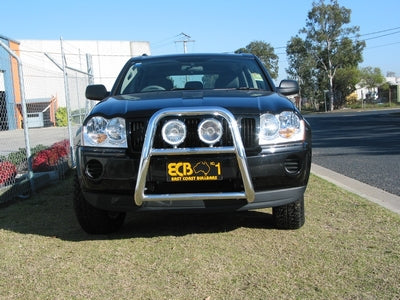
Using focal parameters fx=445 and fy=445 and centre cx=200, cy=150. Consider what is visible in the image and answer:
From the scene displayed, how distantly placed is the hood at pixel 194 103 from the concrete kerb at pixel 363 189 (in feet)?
6.25

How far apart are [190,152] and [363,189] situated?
3.29 metres

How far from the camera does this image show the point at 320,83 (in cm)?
5912

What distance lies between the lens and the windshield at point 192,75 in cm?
455

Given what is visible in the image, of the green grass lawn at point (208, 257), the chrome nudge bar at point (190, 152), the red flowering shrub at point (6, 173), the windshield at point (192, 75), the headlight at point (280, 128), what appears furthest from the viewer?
the red flowering shrub at point (6, 173)

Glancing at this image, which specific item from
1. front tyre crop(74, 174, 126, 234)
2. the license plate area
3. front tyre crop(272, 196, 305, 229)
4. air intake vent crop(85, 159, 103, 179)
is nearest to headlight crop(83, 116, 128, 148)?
air intake vent crop(85, 159, 103, 179)

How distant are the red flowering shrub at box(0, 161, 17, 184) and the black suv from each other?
263 centimetres

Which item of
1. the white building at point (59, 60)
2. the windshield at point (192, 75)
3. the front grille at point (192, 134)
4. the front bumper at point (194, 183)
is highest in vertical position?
the white building at point (59, 60)

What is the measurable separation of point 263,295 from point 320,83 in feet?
195

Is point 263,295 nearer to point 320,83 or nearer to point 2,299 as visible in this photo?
point 2,299

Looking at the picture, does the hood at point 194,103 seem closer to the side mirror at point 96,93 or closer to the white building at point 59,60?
the side mirror at point 96,93

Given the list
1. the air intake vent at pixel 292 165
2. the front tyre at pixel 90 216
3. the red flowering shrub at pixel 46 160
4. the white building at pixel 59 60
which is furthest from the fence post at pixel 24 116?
the white building at pixel 59 60

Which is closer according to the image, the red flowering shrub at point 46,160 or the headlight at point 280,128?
the headlight at point 280,128

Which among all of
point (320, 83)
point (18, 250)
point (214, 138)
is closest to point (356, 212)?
point (214, 138)

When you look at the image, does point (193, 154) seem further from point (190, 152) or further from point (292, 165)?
point (292, 165)
